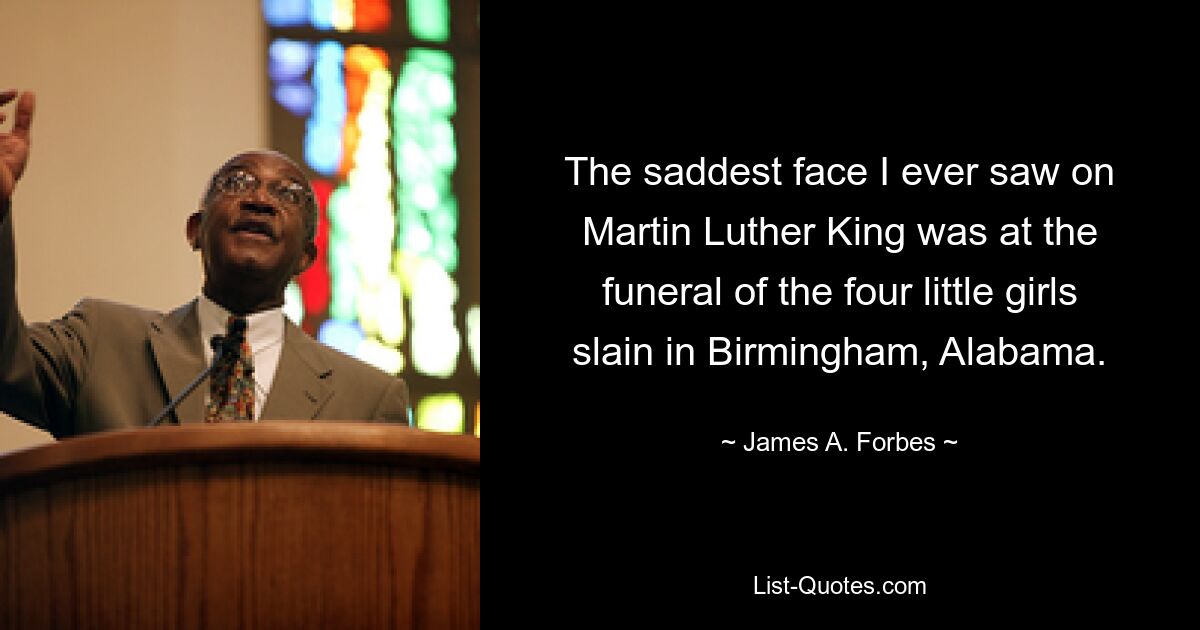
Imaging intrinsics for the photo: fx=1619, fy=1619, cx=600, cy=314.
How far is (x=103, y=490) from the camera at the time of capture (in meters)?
1.37

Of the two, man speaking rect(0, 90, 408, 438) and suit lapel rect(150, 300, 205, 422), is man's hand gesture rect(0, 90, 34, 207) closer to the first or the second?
man speaking rect(0, 90, 408, 438)

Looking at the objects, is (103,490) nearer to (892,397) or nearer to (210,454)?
(210,454)

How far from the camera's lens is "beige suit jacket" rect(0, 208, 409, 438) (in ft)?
7.25

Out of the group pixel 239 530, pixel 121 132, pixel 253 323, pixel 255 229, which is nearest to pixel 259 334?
pixel 253 323

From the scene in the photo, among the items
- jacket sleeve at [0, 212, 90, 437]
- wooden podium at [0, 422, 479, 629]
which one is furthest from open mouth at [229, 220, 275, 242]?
wooden podium at [0, 422, 479, 629]

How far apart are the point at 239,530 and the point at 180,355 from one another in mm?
1052

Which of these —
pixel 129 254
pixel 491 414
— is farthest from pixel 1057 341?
pixel 129 254

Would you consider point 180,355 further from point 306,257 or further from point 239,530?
point 239,530

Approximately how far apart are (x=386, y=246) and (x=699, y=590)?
10.8ft

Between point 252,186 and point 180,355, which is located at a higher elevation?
point 252,186

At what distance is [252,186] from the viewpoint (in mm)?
2615

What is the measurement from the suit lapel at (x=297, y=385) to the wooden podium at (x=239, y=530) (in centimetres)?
84

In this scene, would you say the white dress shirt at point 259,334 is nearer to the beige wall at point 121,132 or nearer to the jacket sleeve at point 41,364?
the jacket sleeve at point 41,364

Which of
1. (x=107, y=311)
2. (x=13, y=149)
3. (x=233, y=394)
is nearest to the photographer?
(x=13, y=149)
